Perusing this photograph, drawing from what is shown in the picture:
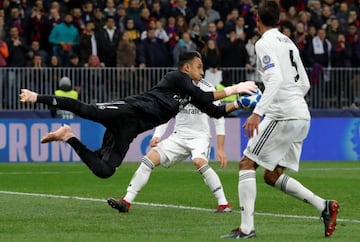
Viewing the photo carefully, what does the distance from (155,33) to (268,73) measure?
19.0m

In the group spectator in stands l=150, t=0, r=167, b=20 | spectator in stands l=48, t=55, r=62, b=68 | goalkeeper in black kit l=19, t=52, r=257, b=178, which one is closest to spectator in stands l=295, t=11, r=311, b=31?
spectator in stands l=150, t=0, r=167, b=20

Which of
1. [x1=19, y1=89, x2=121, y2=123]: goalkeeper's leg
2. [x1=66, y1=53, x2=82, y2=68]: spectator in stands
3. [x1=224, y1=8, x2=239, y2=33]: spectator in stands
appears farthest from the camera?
[x1=224, y1=8, x2=239, y2=33]: spectator in stands

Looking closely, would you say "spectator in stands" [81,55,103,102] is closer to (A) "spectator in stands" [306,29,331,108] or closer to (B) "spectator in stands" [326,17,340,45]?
(A) "spectator in stands" [306,29,331,108]

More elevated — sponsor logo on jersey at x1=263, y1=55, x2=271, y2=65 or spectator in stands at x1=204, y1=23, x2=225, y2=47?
sponsor logo on jersey at x1=263, y1=55, x2=271, y2=65

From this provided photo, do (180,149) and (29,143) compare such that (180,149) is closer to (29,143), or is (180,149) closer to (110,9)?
(29,143)

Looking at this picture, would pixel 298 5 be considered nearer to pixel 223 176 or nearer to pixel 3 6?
pixel 3 6

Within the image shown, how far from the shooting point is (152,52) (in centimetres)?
3047

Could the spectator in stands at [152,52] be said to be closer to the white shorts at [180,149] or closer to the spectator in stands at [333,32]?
the spectator in stands at [333,32]

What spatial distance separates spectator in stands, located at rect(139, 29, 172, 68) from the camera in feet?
99.8

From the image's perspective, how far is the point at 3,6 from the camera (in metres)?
30.7

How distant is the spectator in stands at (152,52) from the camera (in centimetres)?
3042

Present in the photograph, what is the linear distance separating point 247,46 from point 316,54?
1.90 m

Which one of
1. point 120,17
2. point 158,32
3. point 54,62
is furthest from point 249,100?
point 120,17

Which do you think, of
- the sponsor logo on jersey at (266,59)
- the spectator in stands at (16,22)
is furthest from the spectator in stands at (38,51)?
the sponsor logo on jersey at (266,59)
